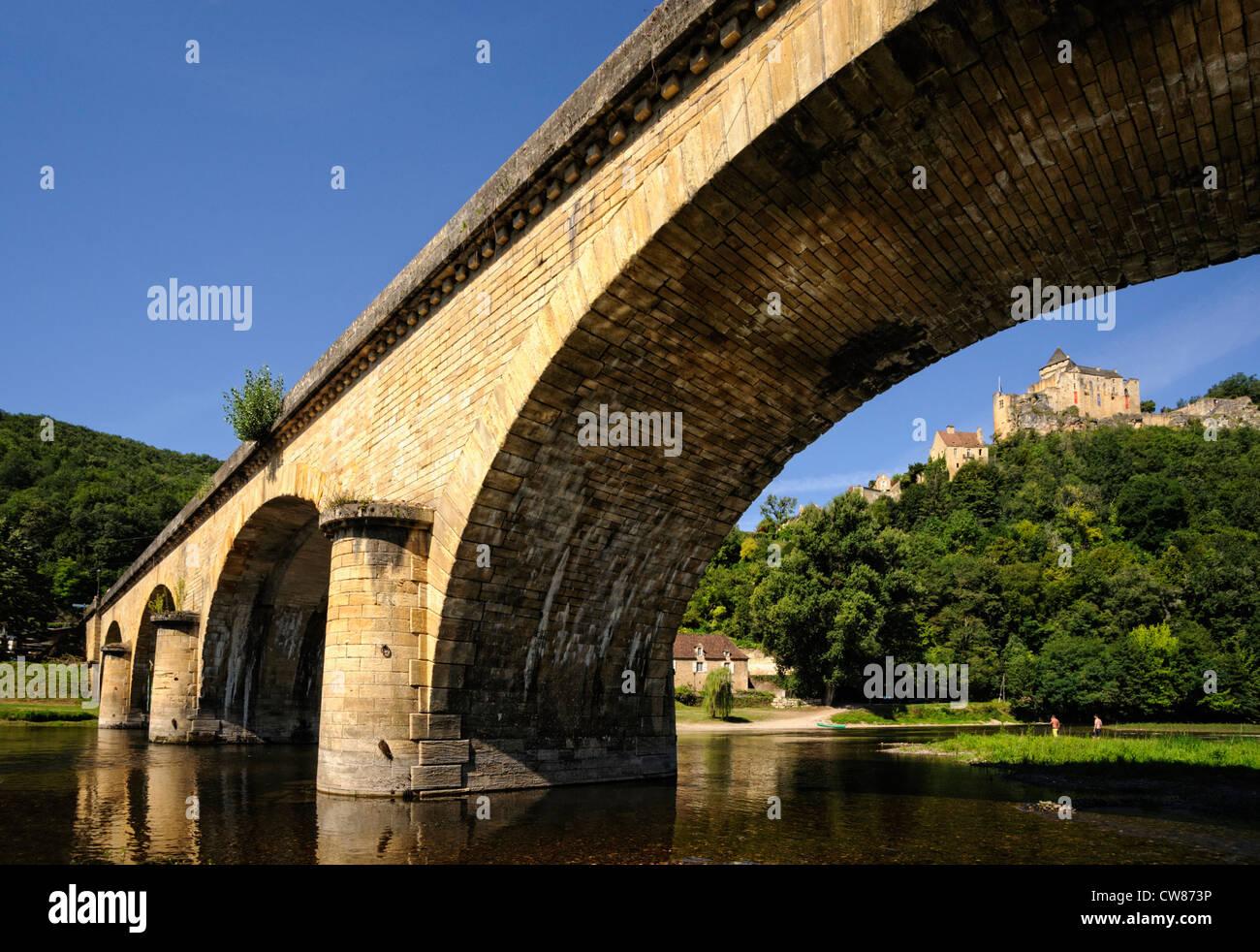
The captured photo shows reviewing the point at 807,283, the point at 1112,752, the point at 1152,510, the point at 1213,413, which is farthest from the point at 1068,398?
the point at 807,283

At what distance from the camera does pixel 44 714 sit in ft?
113

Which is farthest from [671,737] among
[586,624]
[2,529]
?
[2,529]

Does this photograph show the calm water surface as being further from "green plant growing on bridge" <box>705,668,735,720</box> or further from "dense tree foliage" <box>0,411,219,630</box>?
"dense tree foliage" <box>0,411,219,630</box>

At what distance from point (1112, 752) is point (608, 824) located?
12.7 m

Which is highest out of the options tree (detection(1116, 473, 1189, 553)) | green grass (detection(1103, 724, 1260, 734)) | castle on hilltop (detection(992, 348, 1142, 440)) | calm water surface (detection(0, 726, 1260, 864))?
castle on hilltop (detection(992, 348, 1142, 440))

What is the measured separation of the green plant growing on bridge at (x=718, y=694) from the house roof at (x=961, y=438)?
252ft

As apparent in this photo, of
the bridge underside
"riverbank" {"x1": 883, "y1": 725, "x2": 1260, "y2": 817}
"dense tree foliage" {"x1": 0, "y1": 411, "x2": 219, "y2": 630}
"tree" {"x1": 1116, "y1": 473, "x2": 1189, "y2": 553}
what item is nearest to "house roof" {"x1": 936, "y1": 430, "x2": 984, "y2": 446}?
"tree" {"x1": 1116, "y1": 473, "x2": 1189, "y2": 553}

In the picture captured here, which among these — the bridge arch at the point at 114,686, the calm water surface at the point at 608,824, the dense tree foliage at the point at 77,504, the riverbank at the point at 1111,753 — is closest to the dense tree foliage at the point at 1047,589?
the riverbank at the point at 1111,753

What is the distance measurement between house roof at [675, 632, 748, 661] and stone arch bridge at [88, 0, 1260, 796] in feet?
115

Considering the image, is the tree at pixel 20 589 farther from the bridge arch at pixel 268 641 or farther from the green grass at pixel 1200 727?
the green grass at pixel 1200 727

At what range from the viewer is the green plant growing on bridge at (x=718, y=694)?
126ft

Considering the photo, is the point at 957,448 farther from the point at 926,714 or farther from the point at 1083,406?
the point at 926,714

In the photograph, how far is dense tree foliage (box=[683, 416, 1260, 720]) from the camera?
4222cm
